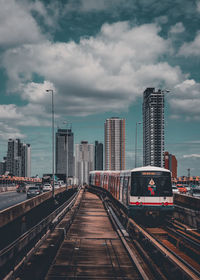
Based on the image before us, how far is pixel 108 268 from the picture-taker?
41.3 feet

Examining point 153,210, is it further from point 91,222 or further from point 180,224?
point 91,222

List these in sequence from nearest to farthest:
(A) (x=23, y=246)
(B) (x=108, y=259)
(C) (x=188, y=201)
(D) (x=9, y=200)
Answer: (B) (x=108, y=259) < (A) (x=23, y=246) < (C) (x=188, y=201) < (D) (x=9, y=200)

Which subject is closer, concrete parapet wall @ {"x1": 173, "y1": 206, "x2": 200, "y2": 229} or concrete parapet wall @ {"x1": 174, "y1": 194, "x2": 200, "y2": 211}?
concrete parapet wall @ {"x1": 173, "y1": 206, "x2": 200, "y2": 229}

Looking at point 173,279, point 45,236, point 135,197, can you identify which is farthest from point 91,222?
point 173,279

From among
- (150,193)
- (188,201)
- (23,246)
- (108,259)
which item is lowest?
(108,259)

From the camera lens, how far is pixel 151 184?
2138 cm

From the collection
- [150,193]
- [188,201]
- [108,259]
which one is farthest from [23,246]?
[188,201]

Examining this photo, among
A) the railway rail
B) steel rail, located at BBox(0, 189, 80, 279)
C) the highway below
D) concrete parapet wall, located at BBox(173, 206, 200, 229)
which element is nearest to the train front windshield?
concrete parapet wall, located at BBox(173, 206, 200, 229)

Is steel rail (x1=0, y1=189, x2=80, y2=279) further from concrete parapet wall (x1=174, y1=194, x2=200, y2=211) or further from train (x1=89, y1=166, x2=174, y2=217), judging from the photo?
concrete parapet wall (x1=174, y1=194, x2=200, y2=211)

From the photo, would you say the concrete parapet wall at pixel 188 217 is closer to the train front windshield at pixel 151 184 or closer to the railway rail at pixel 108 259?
the railway rail at pixel 108 259

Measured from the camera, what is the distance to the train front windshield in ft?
70.0

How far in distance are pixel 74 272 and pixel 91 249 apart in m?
3.98

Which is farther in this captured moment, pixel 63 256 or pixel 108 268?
pixel 63 256

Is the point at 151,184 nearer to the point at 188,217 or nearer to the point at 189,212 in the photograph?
the point at 189,212
